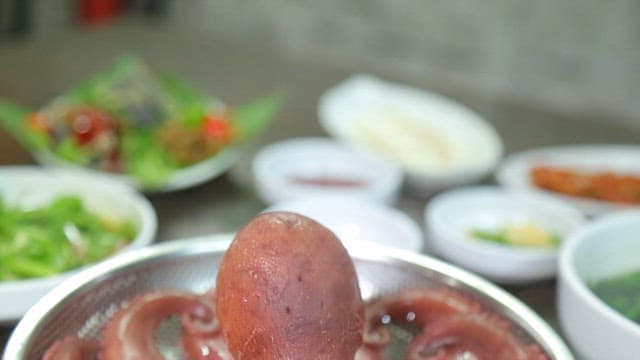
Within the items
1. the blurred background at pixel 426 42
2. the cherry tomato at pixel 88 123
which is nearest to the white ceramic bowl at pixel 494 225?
the cherry tomato at pixel 88 123

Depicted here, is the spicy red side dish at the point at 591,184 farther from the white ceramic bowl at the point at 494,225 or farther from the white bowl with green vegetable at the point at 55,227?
the white bowl with green vegetable at the point at 55,227

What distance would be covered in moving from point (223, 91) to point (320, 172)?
1.88 ft

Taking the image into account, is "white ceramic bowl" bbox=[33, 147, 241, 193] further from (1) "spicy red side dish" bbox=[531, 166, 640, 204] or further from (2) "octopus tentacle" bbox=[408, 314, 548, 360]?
(2) "octopus tentacle" bbox=[408, 314, 548, 360]

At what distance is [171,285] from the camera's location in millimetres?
1001

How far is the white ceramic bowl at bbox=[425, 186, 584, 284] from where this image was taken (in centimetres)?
134

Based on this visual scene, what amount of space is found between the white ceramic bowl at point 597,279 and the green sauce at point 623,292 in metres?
0.02

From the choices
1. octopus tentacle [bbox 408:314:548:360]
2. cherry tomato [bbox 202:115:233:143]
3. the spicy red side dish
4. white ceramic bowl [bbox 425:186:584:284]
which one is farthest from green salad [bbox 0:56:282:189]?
octopus tentacle [bbox 408:314:548:360]

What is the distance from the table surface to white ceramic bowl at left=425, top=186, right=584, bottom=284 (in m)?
0.05

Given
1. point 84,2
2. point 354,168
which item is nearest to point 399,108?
point 354,168

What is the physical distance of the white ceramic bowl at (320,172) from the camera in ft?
5.17

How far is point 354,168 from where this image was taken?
1730 millimetres

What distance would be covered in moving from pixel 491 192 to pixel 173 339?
0.83 metres

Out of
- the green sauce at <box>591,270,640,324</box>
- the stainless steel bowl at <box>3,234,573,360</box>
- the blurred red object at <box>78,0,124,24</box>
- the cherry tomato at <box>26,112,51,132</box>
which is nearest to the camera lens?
the stainless steel bowl at <box>3,234,573,360</box>

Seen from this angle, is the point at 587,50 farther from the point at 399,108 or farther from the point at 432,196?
the point at 432,196
